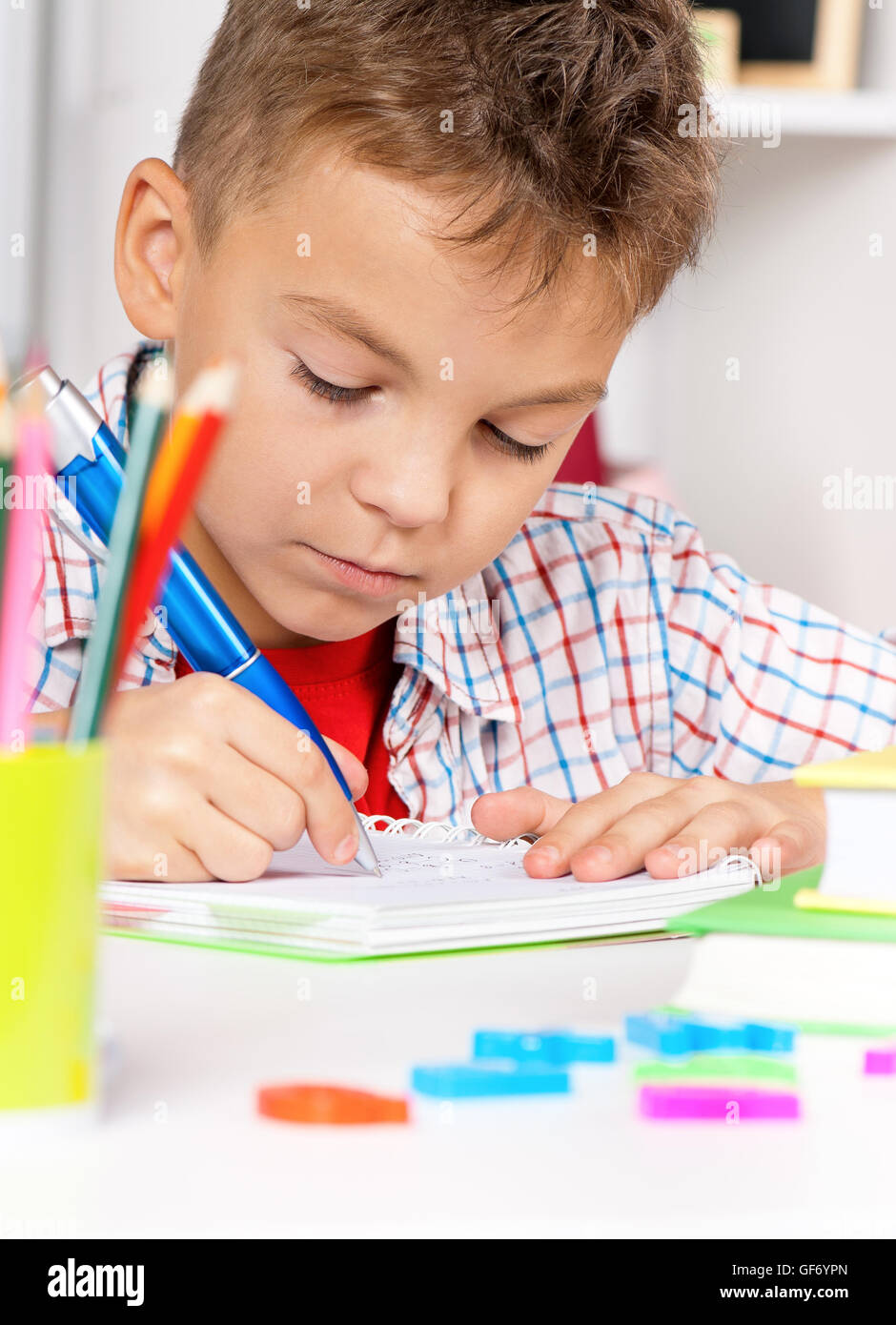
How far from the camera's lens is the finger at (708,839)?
622 mm

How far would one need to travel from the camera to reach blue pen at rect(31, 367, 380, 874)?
0.56m

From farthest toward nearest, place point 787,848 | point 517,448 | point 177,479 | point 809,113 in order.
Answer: point 809,113, point 517,448, point 787,848, point 177,479

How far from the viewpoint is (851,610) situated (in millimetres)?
1404

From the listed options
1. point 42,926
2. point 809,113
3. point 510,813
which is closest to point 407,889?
point 510,813

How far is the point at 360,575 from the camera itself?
2.71 feet

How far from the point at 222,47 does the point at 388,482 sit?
343mm

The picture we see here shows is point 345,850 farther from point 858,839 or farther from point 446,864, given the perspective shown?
point 858,839

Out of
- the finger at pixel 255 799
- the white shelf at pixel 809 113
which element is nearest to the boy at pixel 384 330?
the finger at pixel 255 799

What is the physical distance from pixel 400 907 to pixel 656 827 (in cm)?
17

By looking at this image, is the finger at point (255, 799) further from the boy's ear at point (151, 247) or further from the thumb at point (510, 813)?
the boy's ear at point (151, 247)

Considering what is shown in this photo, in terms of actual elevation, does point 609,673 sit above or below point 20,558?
above

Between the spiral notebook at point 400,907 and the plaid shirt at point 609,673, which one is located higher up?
the plaid shirt at point 609,673

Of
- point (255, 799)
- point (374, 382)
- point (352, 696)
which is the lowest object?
point (255, 799)
